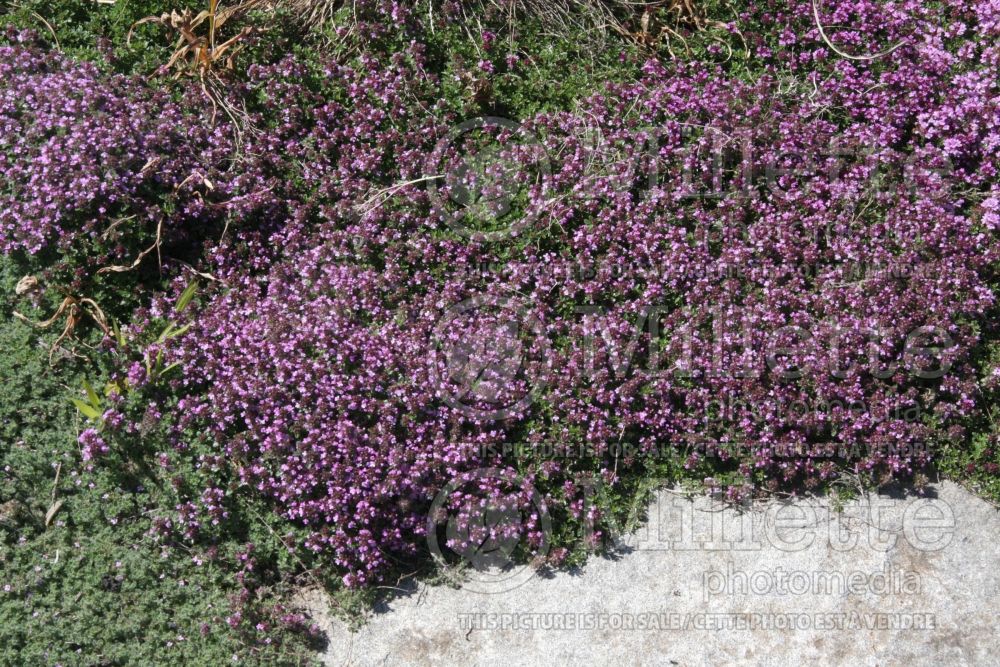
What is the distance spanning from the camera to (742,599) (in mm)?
4852

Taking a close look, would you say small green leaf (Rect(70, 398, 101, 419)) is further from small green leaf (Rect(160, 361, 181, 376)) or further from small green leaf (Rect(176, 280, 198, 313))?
small green leaf (Rect(176, 280, 198, 313))

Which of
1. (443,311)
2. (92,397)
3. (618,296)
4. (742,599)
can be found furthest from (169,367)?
(742,599)

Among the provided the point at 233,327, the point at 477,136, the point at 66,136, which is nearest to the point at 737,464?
the point at 477,136

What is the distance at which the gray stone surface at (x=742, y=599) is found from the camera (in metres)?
4.75

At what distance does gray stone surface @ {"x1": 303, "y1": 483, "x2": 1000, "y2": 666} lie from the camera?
187 inches

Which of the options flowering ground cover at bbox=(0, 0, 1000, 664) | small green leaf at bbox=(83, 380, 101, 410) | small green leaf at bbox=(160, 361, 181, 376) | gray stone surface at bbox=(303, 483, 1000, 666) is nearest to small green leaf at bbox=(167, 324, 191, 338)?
flowering ground cover at bbox=(0, 0, 1000, 664)

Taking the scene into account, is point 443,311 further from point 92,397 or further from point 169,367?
point 92,397

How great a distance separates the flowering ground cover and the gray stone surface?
0.60 ft

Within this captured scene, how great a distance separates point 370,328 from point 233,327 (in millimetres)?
727

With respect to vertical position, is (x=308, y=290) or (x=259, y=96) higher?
(x=259, y=96)

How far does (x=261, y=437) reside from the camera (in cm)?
473

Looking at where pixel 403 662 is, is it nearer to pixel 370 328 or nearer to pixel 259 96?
pixel 370 328

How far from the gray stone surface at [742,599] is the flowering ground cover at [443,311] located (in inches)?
7.2

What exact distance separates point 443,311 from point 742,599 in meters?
2.20
